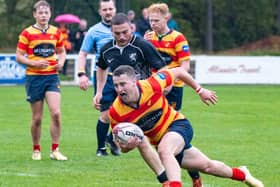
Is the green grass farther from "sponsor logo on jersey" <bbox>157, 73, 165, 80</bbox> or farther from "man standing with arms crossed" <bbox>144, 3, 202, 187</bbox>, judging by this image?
"sponsor logo on jersey" <bbox>157, 73, 165, 80</bbox>

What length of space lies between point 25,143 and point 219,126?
13.4ft

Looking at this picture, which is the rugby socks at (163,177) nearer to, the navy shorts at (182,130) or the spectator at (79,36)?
the navy shorts at (182,130)

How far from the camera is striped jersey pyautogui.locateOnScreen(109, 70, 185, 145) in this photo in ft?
28.0

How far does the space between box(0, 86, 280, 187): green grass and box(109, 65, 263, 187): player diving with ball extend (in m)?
1.04

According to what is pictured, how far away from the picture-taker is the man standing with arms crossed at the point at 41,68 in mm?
11930

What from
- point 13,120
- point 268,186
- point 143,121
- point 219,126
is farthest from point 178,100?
point 13,120

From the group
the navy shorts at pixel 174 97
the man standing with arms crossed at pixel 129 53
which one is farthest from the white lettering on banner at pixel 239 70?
the man standing with arms crossed at pixel 129 53

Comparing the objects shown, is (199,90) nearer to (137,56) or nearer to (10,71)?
(137,56)

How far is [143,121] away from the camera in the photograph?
859 cm

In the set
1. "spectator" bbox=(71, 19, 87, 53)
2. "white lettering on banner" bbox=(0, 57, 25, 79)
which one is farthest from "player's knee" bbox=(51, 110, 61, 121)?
"spectator" bbox=(71, 19, 87, 53)

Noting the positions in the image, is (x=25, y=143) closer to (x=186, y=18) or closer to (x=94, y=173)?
(x=94, y=173)

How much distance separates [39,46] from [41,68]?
30 cm

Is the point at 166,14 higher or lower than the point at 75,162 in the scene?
higher

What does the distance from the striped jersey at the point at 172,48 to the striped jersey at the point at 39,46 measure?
146cm
